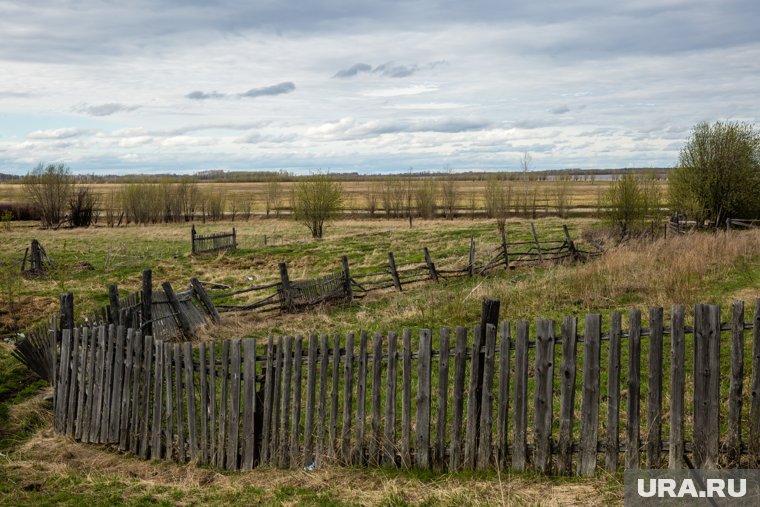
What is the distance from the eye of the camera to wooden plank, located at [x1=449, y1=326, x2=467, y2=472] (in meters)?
5.59

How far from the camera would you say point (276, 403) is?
247 inches

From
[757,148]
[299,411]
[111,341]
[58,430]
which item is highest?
[757,148]

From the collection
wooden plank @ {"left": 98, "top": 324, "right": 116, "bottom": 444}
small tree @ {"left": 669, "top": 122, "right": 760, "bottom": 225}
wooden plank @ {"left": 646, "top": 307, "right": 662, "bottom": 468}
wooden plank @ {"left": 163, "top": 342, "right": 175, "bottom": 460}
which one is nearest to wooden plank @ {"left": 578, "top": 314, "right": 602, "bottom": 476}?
wooden plank @ {"left": 646, "top": 307, "right": 662, "bottom": 468}

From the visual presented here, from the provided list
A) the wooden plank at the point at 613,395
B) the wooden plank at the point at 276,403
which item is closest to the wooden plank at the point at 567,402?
the wooden plank at the point at 613,395

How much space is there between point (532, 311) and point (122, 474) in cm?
803

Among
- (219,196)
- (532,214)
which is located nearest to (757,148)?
(532,214)

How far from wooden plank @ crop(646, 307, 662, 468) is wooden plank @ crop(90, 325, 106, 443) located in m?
5.75

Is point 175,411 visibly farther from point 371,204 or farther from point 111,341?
point 371,204

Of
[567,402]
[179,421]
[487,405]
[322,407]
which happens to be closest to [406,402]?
[487,405]

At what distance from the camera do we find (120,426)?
7.26m

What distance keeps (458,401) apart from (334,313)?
9324mm

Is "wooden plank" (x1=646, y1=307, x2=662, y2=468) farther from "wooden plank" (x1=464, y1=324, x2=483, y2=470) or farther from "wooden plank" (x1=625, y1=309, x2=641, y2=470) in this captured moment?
"wooden plank" (x1=464, y1=324, x2=483, y2=470)

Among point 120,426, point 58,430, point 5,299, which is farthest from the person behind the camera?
point 5,299

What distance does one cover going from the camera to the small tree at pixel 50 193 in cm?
5459
